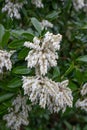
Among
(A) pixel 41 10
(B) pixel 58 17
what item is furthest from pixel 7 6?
(B) pixel 58 17

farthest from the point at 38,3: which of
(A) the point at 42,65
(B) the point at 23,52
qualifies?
(A) the point at 42,65

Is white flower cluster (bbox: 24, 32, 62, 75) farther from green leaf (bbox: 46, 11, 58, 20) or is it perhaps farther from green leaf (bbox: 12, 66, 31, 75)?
green leaf (bbox: 46, 11, 58, 20)

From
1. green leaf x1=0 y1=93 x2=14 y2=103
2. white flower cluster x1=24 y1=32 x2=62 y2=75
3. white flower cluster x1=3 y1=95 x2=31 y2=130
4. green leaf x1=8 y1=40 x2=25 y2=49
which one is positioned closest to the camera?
white flower cluster x1=24 y1=32 x2=62 y2=75

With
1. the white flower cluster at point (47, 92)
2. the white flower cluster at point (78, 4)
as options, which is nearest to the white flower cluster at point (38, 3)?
the white flower cluster at point (78, 4)

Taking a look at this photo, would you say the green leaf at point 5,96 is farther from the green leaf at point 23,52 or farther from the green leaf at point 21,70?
the green leaf at point 23,52

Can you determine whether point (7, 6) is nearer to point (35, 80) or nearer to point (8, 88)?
point (8, 88)

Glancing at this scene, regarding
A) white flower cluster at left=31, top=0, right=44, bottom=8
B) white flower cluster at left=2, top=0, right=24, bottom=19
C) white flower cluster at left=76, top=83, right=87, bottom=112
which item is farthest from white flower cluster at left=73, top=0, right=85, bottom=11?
white flower cluster at left=76, top=83, right=87, bottom=112
